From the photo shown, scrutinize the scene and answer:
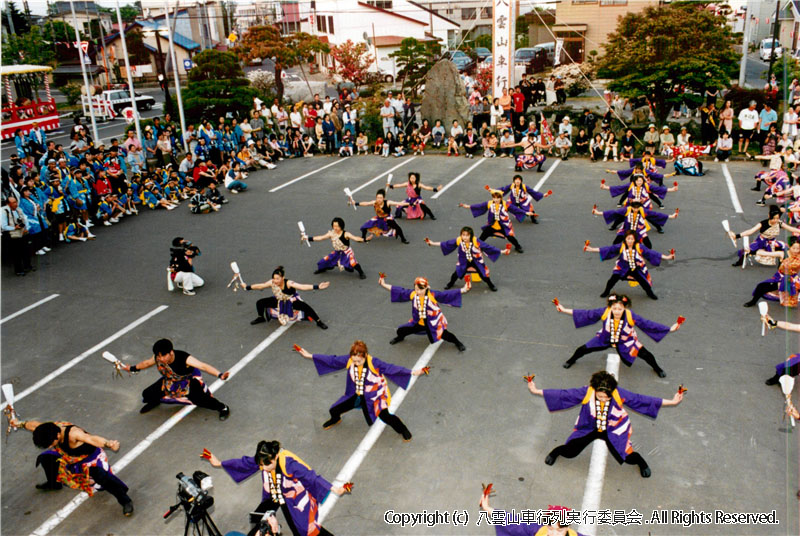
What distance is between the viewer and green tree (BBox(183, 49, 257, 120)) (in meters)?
27.0

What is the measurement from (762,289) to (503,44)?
15822mm

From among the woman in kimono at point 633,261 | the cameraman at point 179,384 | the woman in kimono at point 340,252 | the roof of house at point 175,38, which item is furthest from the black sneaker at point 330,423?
the roof of house at point 175,38

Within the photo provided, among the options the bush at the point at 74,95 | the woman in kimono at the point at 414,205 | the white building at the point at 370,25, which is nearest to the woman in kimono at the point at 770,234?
the woman in kimono at the point at 414,205

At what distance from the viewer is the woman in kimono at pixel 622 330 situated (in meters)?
8.09

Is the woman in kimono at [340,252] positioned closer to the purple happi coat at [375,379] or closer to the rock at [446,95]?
the purple happi coat at [375,379]

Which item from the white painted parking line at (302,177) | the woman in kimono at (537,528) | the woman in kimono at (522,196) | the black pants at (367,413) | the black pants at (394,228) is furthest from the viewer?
the white painted parking line at (302,177)

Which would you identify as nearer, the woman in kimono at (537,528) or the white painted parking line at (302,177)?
the woman in kimono at (537,528)

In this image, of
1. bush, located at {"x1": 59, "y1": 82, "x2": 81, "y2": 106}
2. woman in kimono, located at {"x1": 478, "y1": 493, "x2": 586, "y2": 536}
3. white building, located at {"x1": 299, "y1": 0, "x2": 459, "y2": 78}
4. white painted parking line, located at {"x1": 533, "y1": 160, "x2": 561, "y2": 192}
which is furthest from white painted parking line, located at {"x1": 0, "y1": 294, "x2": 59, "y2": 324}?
white building, located at {"x1": 299, "y1": 0, "x2": 459, "y2": 78}

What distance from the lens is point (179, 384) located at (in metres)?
8.07

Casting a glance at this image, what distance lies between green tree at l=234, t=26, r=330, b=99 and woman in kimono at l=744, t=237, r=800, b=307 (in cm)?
3007

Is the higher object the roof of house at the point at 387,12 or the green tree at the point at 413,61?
the roof of house at the point at 387,12

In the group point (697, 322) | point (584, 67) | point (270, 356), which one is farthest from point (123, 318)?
point (584, 67)

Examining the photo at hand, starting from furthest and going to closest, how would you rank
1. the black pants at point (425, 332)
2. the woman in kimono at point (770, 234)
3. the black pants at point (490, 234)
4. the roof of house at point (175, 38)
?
1. the roof of house at point (175, 38)
2. the black pants at point (490, 234)
3. the woman in kimono at point (770, 234)
4. the black pants at point (425, 332)

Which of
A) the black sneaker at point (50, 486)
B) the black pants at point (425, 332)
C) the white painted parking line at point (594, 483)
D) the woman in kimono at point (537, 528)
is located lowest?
the white painted parking line at point (594, 483)
